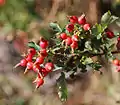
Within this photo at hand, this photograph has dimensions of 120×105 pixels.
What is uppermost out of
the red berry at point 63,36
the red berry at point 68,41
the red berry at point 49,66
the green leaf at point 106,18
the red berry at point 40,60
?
the green leaf at point 106,18

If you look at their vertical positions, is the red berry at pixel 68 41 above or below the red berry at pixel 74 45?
above

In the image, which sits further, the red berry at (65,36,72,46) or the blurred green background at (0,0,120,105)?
the blurred green background at (0,0,120,105)

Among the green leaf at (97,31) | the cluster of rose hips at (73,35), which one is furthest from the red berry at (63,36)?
the green leaf at (97,31)

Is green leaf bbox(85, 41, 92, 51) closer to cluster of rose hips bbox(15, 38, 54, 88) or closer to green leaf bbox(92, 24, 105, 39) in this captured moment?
green leaf bbox(92, 24, 105, 39)

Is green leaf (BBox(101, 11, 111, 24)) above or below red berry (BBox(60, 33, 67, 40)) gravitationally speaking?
above

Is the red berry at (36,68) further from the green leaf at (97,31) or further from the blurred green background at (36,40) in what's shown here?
the blurred green background at (36,40)

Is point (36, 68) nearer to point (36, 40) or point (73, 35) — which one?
point (73, 35)

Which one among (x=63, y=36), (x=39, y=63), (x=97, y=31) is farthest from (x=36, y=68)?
(x=97, y=31)

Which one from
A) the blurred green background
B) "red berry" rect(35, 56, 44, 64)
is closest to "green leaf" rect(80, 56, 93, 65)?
"red berry" rect(35, 56, 44, 64)

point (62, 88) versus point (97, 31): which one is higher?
point (97, 31)
